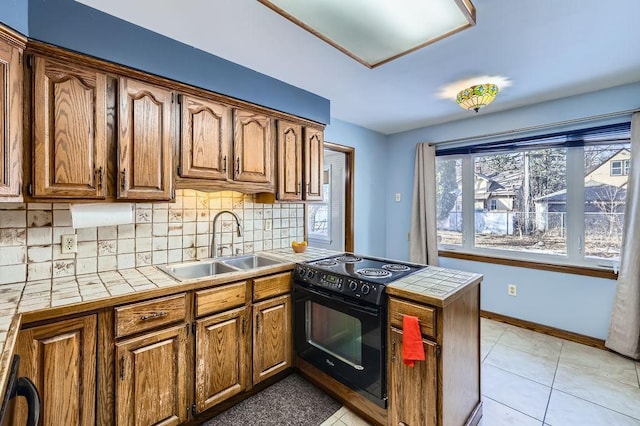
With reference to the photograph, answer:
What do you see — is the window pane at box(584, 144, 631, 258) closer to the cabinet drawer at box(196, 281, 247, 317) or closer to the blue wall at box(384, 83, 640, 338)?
the blue wall at box(384, 83, 640, 338)

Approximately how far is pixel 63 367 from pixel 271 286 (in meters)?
1.12

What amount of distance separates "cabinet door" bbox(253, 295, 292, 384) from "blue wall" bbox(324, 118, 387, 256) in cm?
171

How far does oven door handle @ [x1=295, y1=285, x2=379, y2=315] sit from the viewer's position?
163cm

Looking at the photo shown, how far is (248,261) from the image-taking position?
2482 mm

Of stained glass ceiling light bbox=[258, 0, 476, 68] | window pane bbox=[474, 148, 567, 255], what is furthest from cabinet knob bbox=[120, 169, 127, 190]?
window pane bbox=[474, 148, 567, 255]

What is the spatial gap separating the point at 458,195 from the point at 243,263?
275 cm

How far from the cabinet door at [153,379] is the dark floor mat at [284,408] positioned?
0.32 metres

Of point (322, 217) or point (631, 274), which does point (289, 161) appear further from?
point (631, 274)

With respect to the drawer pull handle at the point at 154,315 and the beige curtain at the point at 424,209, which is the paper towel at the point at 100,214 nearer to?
the drawer pull handle at the point at 154,315

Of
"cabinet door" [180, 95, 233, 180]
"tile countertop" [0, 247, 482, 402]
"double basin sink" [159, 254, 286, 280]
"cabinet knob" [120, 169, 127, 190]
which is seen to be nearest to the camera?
"tile countertop" [0, 247, 482, 402]

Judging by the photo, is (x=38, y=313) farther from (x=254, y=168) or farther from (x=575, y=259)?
(x=575, y=259)

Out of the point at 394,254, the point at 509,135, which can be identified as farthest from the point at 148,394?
the point at 509,135

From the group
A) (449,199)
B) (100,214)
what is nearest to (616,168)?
(449,199)

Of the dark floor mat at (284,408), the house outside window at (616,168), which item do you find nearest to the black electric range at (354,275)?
the dark floor mat at (284,408)
